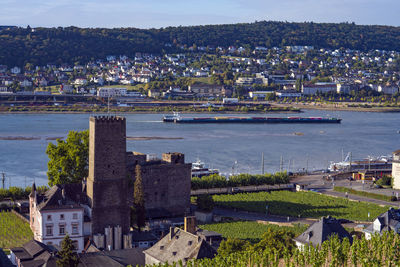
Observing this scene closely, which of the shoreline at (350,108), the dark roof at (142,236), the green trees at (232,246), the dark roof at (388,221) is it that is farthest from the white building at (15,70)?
the green trees at (232,246)

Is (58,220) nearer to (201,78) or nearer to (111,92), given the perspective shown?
(111,92)

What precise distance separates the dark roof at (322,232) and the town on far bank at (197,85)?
7295 cm

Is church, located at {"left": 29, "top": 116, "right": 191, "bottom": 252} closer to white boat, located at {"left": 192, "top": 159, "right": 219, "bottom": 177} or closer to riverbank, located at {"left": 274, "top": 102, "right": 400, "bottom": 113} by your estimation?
white boat, located at {"left": 192, "top": 159, "right": 219, "bottom": 177}

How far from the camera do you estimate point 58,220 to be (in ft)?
90.6

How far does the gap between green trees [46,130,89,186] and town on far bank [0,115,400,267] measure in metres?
0.06

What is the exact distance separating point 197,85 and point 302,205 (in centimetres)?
10412

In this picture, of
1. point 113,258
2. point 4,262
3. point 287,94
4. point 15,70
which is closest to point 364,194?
point 113,258

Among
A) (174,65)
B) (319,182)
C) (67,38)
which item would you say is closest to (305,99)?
(174,65)

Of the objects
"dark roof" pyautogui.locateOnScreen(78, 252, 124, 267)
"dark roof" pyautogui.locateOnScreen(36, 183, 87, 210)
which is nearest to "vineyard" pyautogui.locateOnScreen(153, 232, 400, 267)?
"dark roof" pyautogui.locateOnScreen(78, 252, 124, 267)

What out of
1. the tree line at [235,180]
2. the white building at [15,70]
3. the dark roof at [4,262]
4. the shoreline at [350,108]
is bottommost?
the shoreline at [350,108]

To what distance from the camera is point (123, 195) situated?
94.5ft

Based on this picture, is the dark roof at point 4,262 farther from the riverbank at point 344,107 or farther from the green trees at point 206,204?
the riverbank at point 344,107

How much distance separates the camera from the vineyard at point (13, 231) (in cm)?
2809

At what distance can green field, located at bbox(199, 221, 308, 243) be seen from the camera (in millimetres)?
29156
